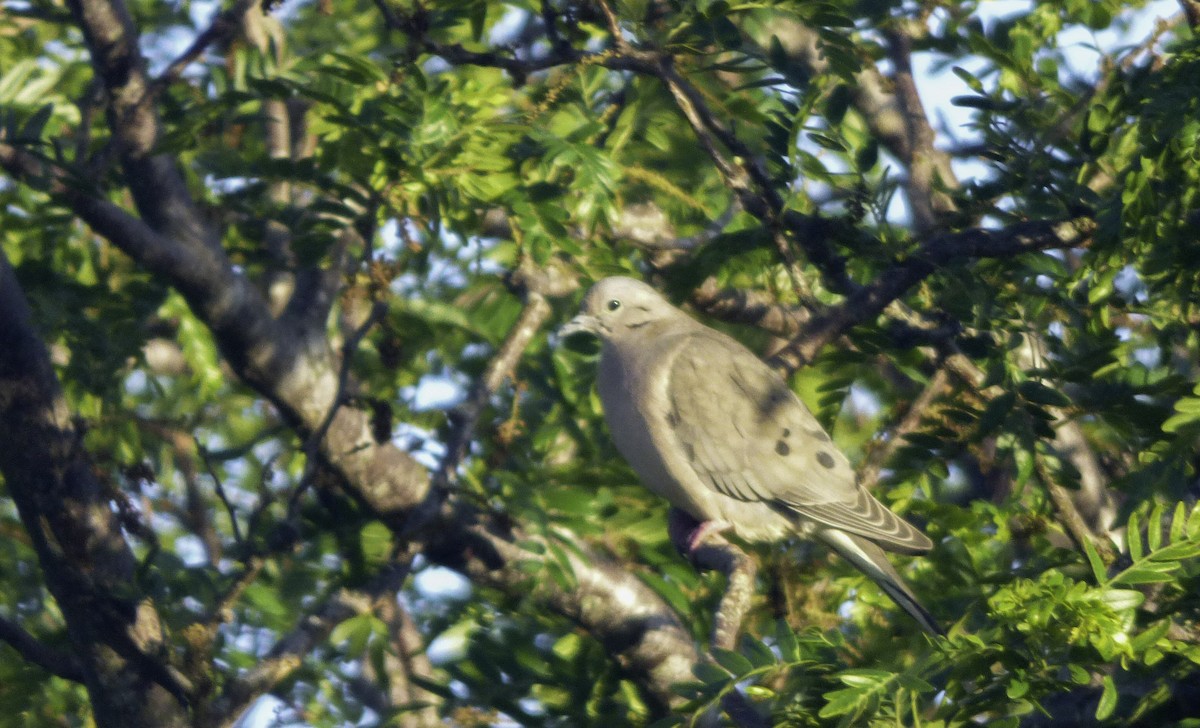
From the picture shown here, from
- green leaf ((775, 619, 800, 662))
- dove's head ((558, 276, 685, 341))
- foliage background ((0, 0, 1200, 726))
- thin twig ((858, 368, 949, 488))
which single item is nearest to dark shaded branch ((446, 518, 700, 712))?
foliage background ((0, 0, 1200, 726))

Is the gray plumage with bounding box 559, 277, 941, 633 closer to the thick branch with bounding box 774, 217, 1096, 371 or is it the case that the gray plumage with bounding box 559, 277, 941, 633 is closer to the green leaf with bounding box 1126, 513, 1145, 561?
the thick branch with bounding box 774, 217, 1096, 371

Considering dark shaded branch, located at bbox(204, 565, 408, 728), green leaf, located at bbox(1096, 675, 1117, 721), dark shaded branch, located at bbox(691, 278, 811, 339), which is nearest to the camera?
green leaf, located at bbox(1096, 675, 1117, 721)

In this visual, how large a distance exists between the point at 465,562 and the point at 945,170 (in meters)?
2.72

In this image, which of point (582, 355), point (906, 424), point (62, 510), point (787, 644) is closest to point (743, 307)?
point (582, 355)

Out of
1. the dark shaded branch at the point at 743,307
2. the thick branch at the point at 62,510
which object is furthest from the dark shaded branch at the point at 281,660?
the dark shaded branch at the point at 743,307

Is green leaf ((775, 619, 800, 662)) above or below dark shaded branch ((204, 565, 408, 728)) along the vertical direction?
above

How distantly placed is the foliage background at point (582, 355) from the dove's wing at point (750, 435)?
183mm

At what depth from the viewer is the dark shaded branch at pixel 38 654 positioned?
13.2 feet

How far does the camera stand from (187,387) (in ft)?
22.2

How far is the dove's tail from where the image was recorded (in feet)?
13.7

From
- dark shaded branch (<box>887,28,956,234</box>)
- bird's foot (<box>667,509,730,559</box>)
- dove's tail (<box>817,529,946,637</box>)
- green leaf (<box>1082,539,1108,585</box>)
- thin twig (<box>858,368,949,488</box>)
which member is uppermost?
green leaf (<box>1082,539,1108,585</box>)

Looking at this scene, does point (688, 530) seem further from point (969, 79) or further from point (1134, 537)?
point (1134, 537)

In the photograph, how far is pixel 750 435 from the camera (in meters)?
5.07

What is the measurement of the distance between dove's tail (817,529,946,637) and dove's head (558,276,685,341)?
3.73 feet
